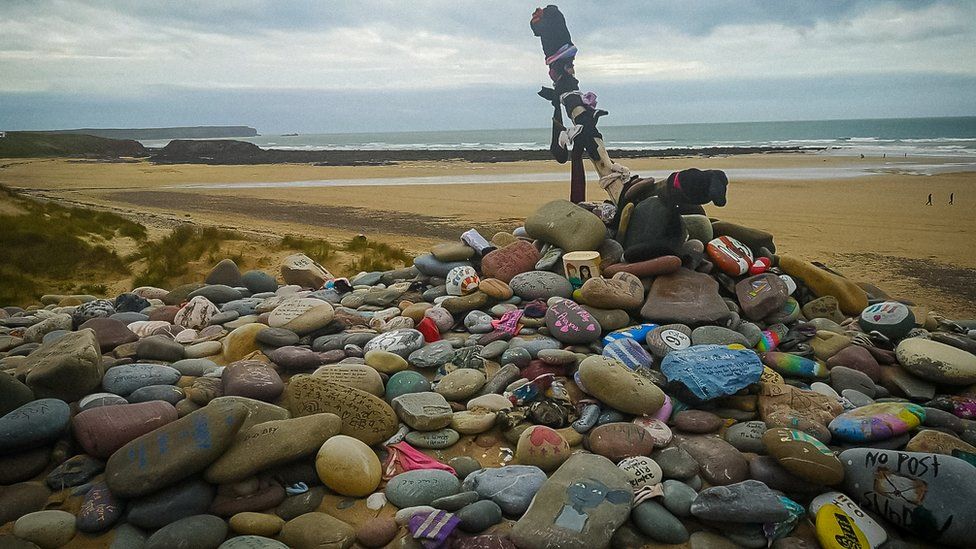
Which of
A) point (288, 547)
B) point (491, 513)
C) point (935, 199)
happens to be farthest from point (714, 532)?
point (935, 199)

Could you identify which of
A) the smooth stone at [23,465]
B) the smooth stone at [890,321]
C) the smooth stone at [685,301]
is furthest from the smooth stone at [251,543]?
the smooth stone at [890,321]

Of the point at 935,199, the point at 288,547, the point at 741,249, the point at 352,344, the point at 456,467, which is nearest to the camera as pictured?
the point at 288,547

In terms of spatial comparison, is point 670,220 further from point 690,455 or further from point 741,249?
point 690,455

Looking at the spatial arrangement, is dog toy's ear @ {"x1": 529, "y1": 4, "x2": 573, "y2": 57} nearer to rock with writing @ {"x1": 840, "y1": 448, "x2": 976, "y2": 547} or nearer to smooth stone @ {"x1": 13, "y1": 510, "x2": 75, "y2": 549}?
rock with writing @ {"x1": 840, "y1": 448, "x2": 976, "y2": 547}

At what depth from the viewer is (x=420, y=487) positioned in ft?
11.0

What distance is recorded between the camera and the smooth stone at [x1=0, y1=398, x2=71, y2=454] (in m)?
3.38

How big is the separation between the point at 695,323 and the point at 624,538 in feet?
8.39

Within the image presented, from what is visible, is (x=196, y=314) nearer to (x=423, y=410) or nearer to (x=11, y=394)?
(x=11, y=394)

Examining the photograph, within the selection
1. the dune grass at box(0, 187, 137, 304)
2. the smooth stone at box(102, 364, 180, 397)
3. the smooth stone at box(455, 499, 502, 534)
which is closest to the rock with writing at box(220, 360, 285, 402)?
the smooth stone at box(102, 364, 180, 397)

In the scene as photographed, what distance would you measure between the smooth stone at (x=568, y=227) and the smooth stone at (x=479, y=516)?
352 cm

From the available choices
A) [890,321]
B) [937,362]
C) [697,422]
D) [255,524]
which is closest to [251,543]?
[255,524]

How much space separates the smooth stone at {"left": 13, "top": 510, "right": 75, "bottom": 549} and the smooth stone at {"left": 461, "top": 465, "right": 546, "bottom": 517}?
2191 mm

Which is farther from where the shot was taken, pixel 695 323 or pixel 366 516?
pixel 695 323

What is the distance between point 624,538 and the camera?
120 inches
